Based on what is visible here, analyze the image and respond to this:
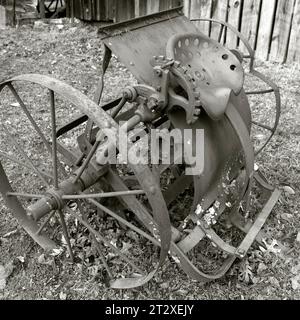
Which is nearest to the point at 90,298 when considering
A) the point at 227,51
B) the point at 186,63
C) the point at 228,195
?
the point at 228,195

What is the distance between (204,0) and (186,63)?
318 cm

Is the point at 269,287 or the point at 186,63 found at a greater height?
the point at 186,63

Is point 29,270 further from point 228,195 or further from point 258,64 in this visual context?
point 258,64

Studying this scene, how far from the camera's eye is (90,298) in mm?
2562

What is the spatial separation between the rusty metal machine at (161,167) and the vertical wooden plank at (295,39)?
8.76 feet

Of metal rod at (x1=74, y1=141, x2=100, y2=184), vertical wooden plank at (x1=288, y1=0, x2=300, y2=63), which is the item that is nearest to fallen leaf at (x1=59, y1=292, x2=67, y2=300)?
metal rod at (x1=74, y1=141, x2=100, y2=184)

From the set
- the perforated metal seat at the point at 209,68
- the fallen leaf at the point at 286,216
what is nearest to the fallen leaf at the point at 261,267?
the fallen leaf at the point at 286,216

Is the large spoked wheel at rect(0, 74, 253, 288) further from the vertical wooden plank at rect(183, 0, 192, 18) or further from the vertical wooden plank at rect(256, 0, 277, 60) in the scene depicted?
the vertical wooden plank at rect(256, 0, 277, 60)

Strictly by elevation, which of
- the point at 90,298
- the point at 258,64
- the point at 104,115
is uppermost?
the point at 104,115

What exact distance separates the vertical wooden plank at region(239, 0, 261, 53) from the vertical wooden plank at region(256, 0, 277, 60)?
0.05 meters

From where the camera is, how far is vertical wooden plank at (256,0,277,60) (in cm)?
502

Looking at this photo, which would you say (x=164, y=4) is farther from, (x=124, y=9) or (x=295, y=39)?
(x=295, y=39)

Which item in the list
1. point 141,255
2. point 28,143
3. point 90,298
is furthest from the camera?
point 28,143
